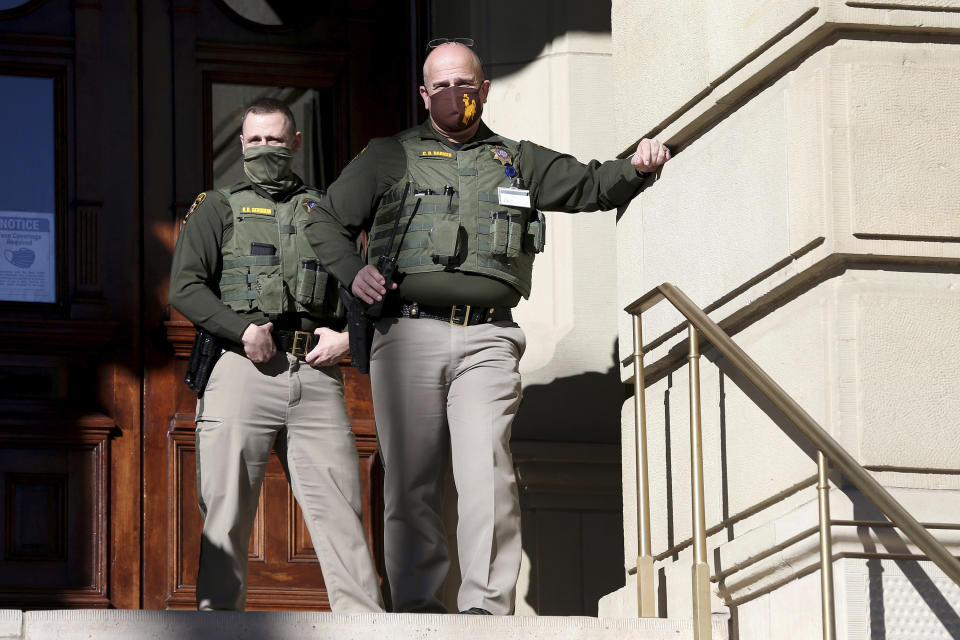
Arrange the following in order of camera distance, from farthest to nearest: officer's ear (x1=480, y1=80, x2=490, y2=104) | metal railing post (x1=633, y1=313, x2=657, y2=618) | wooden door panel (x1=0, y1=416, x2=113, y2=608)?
1. wooden door panel (x1=0, y1=416, x2=113, y2=608)
2. officer's ear (x1=480, y1=80, x2=490, y2=104)
3. metal railing post (x1=633, y1=313, x2=657, y2=618)

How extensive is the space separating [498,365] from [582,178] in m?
0.78

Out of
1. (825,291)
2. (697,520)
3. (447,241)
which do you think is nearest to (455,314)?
(447,241)

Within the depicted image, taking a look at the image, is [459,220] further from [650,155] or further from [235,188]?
[235,188]

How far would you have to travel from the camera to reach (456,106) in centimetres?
627

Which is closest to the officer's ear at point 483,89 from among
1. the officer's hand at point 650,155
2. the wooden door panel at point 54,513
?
the officer's hand at point 650,155

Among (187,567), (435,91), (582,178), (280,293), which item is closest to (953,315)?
(582,178)

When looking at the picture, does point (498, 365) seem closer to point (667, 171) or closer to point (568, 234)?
point (667, 171)

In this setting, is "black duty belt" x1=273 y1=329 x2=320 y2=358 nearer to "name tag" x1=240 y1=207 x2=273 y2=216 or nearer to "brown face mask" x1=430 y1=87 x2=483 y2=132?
"name tag" x1=240 y1=207 x2=273 y2=216

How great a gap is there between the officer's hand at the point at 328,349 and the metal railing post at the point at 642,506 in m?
1.07

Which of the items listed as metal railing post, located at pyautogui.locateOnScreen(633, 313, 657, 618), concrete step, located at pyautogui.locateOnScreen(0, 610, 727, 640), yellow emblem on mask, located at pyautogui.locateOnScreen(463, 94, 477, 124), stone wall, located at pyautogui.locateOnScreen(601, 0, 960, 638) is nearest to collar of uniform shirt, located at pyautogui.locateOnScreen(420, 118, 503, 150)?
yellow emblem on mask, located at pyautogui.locateOnScreen(463, 94, 477, 124)

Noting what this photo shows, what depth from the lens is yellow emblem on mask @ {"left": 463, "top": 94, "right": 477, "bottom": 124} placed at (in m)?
6.27

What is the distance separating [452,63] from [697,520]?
1869mm

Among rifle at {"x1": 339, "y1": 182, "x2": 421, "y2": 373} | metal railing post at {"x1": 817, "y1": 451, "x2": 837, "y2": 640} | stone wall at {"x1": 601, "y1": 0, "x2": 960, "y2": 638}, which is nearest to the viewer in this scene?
metal railing post at {"x1": 817, "y1": 451, "x2": 837, "y2": 640}

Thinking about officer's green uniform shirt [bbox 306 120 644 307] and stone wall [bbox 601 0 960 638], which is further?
officer's green uniform shirt [bbox 306 120 644 307]
